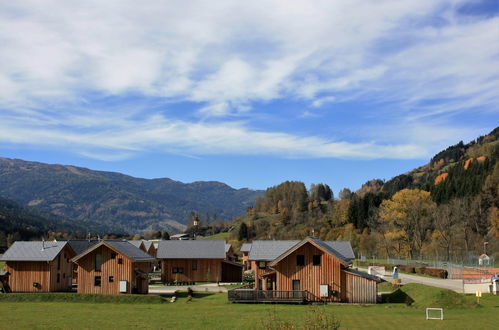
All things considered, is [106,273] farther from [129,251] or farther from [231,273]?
[231,273]

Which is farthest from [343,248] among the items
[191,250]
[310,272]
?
[310,272]

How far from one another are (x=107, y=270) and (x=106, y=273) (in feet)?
1.05

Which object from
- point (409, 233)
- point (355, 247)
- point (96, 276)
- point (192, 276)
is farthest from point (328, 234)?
point (96, 276)

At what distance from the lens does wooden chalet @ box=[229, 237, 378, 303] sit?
156 ft

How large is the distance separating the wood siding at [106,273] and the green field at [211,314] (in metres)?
3.70

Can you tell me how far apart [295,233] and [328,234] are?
20.3 m

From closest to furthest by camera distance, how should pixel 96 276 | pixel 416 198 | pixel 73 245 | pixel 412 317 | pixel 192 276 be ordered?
pixel 412 317 → pixel 96 276 → pixel 73 245 → pixel 192 276 → pixel 416 198

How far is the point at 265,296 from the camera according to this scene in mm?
47281

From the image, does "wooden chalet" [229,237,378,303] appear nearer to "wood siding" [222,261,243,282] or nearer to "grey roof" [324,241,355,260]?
"grey roof" [324,241,355,260]

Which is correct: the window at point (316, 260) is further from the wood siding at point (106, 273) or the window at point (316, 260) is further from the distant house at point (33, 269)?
the distant house at point (33, 269)

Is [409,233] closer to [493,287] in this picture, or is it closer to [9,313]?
[493,287]

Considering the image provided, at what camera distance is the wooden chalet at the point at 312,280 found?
1866 inches

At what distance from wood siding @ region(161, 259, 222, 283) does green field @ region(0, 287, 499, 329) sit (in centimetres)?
2280

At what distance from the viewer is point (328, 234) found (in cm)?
14150
